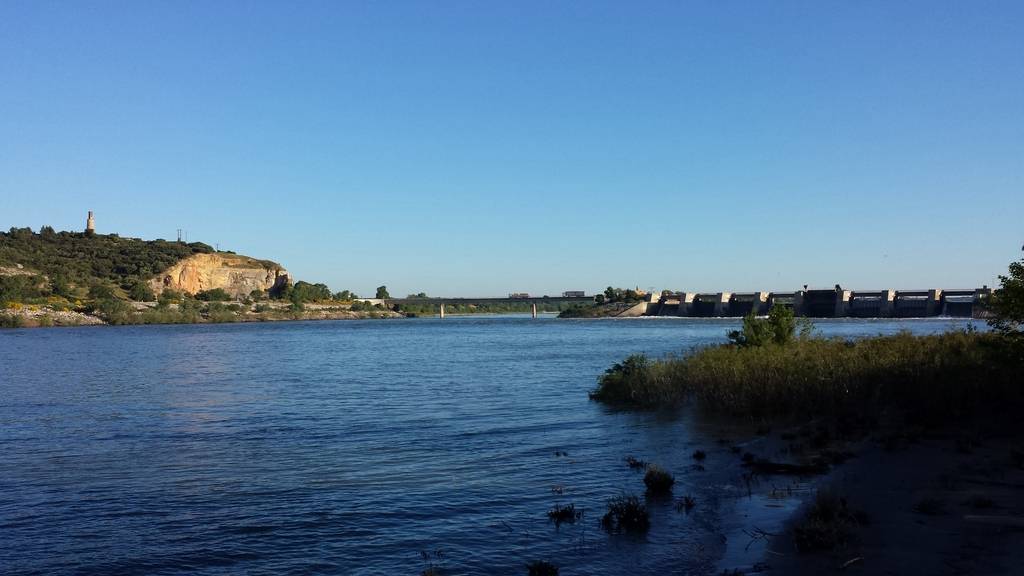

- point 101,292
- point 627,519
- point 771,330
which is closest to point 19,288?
point 101,292

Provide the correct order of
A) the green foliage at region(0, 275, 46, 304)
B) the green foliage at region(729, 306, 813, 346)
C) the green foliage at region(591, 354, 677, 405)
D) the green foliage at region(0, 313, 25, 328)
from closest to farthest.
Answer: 1. the green foliage at region(591, 354, 677, 405)
2. the green foliage at region(729, 306, 813, 346)
3. the green foliage at region(0, 313, 25, 328)
4. the green foliage at region(0, 275, 46, 304)

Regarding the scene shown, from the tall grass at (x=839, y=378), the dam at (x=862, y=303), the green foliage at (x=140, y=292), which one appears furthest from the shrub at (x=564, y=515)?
the green foliage at (x=140, y=292)

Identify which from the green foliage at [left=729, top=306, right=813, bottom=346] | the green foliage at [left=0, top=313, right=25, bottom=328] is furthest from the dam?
the green foliage at [left=0, top=313, right=25, bottom=328]

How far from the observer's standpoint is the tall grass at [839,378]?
23.2 meters

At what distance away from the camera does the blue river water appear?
1404cm

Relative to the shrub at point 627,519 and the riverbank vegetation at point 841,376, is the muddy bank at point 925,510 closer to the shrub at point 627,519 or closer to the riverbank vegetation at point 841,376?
the shrub at point 627,519

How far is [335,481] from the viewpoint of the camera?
20250mm

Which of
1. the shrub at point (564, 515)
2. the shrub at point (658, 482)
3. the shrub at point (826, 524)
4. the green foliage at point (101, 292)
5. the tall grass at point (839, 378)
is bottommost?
the shrub at point (564, 515)

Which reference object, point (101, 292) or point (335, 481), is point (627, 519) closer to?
point (335, 481)

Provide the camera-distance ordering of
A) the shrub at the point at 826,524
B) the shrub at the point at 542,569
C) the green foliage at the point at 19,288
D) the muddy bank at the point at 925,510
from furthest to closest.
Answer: the green foliage at the point at 19,288 < the shrub at the point at 826,524 < the shrub at the point at 542,569 < the muddy bank at the point at 925,510

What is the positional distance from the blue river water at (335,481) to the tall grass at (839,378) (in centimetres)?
251

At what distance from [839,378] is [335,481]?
18.0m

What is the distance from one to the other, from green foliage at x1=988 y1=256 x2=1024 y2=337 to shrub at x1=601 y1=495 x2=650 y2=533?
13977mm

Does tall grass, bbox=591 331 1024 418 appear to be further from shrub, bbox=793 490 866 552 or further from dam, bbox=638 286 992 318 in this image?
dam, bbox=638 286 992 318
